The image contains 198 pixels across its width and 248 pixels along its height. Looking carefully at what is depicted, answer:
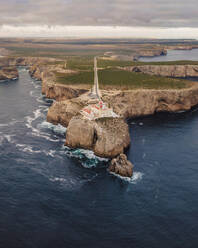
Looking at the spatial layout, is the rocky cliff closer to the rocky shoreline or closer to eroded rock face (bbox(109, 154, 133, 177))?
the rocky shoreline

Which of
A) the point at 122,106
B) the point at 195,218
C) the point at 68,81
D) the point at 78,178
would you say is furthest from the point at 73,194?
the point at 68,81

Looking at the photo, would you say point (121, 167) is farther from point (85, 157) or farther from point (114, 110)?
point (114, 110)

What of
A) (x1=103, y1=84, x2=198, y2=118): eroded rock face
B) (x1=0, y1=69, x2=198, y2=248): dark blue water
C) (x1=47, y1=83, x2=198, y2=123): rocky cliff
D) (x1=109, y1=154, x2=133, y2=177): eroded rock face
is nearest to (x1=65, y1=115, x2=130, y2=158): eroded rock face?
(x1=0, y1=69, x2=198, y2=248): dark blue water

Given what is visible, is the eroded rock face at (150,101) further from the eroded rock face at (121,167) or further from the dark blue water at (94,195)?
the eroded rock face at (121,167)

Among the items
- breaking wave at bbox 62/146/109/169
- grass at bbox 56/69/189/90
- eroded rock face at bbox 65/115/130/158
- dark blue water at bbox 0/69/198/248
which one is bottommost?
dark blue water at bbox 0/69/198/248

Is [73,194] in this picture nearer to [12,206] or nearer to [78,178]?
[78,178]

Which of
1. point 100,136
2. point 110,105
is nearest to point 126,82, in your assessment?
point 110,105
